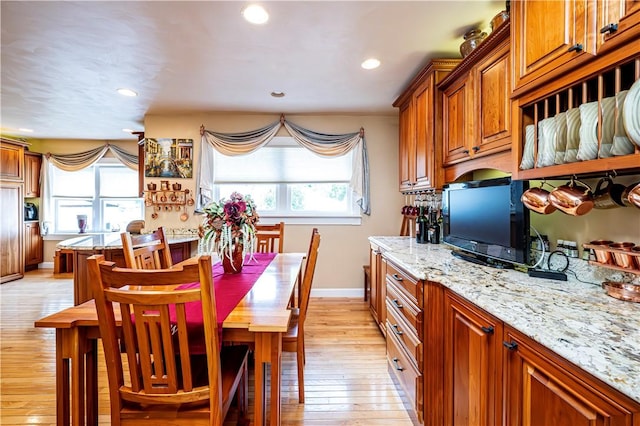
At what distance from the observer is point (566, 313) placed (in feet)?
3.23

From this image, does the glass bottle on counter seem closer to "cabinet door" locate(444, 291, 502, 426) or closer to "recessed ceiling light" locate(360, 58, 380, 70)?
"cabinet door" locate(444, 291, 502, 426)

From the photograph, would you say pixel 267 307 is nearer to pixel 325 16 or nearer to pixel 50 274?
pixel 325 16

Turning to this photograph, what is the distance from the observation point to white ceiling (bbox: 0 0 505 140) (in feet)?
6.14

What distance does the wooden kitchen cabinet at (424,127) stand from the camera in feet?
7.94

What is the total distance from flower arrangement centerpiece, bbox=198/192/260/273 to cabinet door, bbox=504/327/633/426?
1.50 meters

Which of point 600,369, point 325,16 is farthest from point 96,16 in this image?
point 600,369

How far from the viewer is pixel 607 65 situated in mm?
968

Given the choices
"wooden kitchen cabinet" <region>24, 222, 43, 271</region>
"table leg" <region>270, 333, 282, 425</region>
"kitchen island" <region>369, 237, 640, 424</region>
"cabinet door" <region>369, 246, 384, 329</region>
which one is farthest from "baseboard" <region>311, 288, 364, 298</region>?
"wooden kitchen cabinet" <region>24, 222, 43, 271</region>

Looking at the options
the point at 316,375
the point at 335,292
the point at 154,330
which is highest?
the point at 154,330

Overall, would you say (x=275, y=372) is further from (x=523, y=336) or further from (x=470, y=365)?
(x=523, y=336)

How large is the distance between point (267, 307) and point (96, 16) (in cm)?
216

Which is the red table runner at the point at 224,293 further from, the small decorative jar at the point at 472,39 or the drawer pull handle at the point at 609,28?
the small decorative jar at the point at 472,39

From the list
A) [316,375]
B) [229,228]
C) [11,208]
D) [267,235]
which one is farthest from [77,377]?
[11,208]

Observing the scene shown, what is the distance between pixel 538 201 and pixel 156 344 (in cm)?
175
